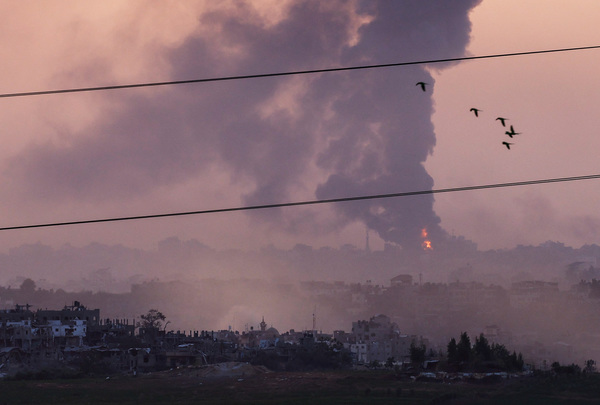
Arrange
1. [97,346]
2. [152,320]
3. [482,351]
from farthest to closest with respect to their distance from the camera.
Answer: [152,320], [97,346], [482,351]

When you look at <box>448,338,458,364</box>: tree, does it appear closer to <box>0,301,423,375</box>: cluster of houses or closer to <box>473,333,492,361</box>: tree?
<box>473,333,492,361</box>: tree

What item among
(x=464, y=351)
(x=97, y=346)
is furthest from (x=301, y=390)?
(x=97, y=346)

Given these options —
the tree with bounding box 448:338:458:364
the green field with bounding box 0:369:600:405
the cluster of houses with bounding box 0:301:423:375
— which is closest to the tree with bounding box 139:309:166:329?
the cluster of houses with bounding box 0:301:423:375

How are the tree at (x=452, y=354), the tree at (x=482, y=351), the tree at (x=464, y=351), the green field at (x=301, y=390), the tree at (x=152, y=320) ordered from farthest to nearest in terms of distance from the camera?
the tree at (x=152, y=320)
the tree at (x=482, y=351)
the tree at (x=452, y=354)
the tree at (x=464, y=351)
the green field at (x=301, y=390)

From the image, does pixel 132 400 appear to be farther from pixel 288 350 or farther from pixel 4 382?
pixel 288 350

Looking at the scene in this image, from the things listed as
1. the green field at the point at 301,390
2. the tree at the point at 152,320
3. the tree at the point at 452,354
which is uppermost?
the tree at the point at 152,320

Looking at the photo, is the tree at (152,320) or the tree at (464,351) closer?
the tree at (464,351)

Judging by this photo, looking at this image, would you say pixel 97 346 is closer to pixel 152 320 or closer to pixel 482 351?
pixel 152 320

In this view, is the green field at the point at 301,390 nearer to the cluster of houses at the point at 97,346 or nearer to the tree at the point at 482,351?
the tree at the point at 482,351

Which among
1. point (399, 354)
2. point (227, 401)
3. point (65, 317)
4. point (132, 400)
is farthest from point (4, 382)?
point (399, 354)

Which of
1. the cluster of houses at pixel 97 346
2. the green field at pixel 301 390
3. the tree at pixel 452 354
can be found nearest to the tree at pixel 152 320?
the cluster of houses at pixel 97 346

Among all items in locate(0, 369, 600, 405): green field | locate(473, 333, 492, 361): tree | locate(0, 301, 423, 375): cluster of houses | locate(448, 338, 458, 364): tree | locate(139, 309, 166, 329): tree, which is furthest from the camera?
locate(139, 309, 166, 329): tree
